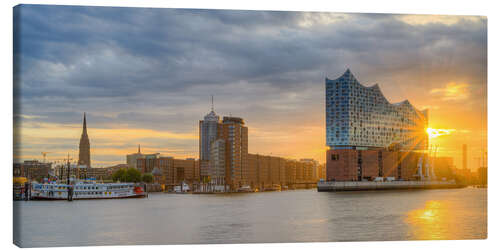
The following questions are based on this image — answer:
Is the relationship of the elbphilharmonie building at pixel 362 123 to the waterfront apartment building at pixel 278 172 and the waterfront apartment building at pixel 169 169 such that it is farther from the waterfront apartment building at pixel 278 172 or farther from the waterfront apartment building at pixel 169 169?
the waterfront apartment building at pixel 169 169

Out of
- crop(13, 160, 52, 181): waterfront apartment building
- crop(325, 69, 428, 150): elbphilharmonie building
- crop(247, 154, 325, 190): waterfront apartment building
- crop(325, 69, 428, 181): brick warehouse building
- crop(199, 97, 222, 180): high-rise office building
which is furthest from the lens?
crop(247, 154, 325, 190): waterfront apartment building

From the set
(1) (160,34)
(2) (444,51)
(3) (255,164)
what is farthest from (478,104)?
(3) (255,164)

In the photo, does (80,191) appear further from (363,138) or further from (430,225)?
(430,225)

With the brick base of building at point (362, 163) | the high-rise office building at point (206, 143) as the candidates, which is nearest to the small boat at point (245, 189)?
the high-rise office building at point (206, 143)

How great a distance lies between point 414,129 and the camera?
162ft

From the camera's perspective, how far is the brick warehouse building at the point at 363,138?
48.8 metres

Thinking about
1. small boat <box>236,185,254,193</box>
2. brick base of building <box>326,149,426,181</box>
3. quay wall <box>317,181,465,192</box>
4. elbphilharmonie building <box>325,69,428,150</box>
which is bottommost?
small boat <box>236,185,254,193</box>

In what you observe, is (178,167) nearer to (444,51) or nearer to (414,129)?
(414,129)

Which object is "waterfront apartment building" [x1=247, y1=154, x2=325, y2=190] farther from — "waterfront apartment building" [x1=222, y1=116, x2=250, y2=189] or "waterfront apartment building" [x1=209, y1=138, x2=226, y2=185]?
"waterfront apartment building" [x1=209, y1=138, x2=226, y2=185]

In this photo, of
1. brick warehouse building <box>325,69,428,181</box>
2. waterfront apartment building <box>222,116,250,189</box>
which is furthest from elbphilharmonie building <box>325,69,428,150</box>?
waterfront apartment building <box>222,116,250,189</box>

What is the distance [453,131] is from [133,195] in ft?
106

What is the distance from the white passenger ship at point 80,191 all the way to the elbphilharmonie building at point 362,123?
18.1 m

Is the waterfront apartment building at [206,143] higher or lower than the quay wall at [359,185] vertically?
higher

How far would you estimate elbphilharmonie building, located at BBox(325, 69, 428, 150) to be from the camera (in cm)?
4803
